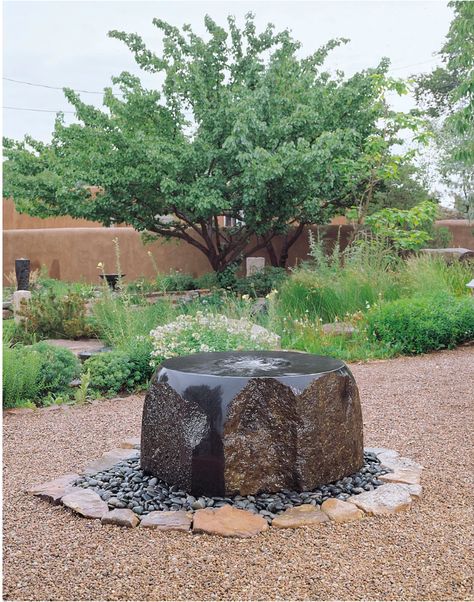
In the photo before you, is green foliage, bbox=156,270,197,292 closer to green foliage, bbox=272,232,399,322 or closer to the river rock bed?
green foliage, bbox=272,232,399,322

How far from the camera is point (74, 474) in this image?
152 inches

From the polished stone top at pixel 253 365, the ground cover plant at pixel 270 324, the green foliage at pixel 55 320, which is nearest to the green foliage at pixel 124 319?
the ground cover plant at pixel 270 324

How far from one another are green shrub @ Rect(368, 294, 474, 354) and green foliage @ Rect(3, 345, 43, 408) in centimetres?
397

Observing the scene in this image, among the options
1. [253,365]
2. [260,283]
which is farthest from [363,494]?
[260,283]

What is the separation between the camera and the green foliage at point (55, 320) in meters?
8.75

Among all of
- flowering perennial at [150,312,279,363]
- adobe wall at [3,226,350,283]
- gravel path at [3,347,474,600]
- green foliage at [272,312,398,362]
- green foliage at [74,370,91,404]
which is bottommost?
gravel path at [3,347,474,600]

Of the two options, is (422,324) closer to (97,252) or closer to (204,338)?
(204,338)

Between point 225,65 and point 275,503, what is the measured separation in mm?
10874

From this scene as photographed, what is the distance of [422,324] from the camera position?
7.88m

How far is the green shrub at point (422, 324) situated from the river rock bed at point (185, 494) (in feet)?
14.2

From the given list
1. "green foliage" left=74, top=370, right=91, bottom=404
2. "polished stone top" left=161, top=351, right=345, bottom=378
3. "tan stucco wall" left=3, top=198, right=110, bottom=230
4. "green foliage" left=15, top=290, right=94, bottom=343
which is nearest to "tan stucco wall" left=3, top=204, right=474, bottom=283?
"tan stucco wall" left=3, top=198, right=110, bottom=230

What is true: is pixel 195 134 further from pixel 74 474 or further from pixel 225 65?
pixel 74 474

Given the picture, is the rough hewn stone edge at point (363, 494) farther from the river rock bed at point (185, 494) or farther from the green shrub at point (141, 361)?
the green shrub at point (141, 361)

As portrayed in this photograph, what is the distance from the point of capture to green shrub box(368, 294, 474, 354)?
7941 millimetres
